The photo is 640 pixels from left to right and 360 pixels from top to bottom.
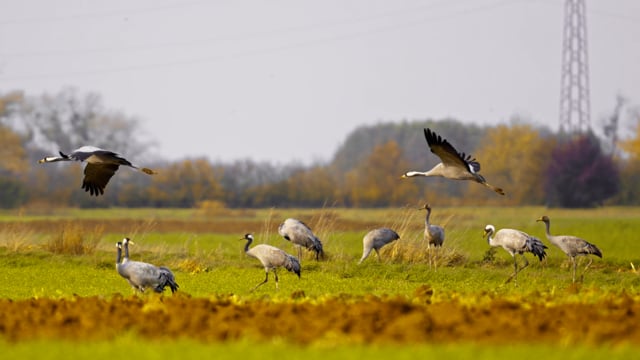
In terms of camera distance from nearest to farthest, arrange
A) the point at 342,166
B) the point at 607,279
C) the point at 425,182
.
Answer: the point at 607,279 → the point at 425,182 → the point at 342,166

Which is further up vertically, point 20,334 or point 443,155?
point 443,155

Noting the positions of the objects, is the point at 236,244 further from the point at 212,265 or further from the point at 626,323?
the point at 626,323

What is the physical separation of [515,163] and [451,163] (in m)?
63.8

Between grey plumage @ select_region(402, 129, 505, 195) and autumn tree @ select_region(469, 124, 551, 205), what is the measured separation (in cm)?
5428

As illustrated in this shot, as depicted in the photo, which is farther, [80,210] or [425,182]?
[425,182]

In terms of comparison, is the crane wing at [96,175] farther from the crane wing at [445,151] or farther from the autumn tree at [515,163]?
the autumn tree at [515,163]

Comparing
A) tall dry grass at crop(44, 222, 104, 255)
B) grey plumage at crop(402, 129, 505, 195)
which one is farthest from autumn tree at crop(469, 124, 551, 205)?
grey plumage at crop(402, 129, 505, 195)

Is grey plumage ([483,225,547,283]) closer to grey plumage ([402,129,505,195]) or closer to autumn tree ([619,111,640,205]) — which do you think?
grey plumage ([402,129,505,195])

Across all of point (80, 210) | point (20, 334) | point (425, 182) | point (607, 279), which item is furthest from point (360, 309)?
point (425, 182)

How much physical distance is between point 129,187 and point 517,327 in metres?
58.3

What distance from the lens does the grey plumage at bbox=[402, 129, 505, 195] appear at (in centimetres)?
1580

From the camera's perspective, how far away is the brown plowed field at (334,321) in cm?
912

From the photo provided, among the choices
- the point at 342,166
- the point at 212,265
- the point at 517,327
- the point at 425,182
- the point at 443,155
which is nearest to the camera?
the point at 517,327

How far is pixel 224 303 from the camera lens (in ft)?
37.1
